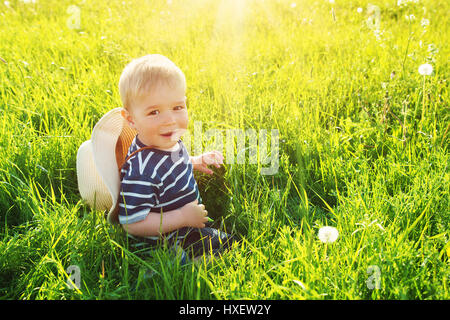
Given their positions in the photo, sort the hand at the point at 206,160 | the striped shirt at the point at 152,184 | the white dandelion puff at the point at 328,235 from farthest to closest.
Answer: the hand at the point at 206,160, the striped shirt at the point at 152,184, the white dandelion puff at the point at 328,235

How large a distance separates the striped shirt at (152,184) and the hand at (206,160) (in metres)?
0.24

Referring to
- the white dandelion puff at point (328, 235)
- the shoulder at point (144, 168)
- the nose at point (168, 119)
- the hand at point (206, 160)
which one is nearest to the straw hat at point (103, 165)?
the shoulder at point (144, 168)

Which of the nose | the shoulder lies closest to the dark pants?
the shoulder

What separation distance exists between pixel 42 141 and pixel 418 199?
7.03ft

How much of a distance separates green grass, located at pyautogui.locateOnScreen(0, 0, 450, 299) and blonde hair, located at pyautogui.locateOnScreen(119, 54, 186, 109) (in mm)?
658

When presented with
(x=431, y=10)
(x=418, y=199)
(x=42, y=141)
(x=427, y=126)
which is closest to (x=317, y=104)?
(x=427, y=126)

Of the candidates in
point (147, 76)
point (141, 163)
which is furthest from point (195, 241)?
Result: point (147, 76)

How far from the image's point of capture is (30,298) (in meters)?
1.58

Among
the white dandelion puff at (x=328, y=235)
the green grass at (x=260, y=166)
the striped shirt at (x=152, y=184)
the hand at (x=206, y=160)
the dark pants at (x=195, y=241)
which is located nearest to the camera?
the green grass at (x=260, y=166)

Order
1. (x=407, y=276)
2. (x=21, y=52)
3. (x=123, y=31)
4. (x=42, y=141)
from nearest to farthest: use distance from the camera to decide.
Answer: (x=407, y=276) < (x=42, y=141) < (x=21, y=52) < (x=123, y=31)

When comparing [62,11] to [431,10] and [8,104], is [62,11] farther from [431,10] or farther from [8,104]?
[431,10]

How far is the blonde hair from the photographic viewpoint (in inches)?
66.2

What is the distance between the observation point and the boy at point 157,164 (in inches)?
67.2

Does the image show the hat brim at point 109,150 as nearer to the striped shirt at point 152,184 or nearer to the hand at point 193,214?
the striped shirt at point 152,184
